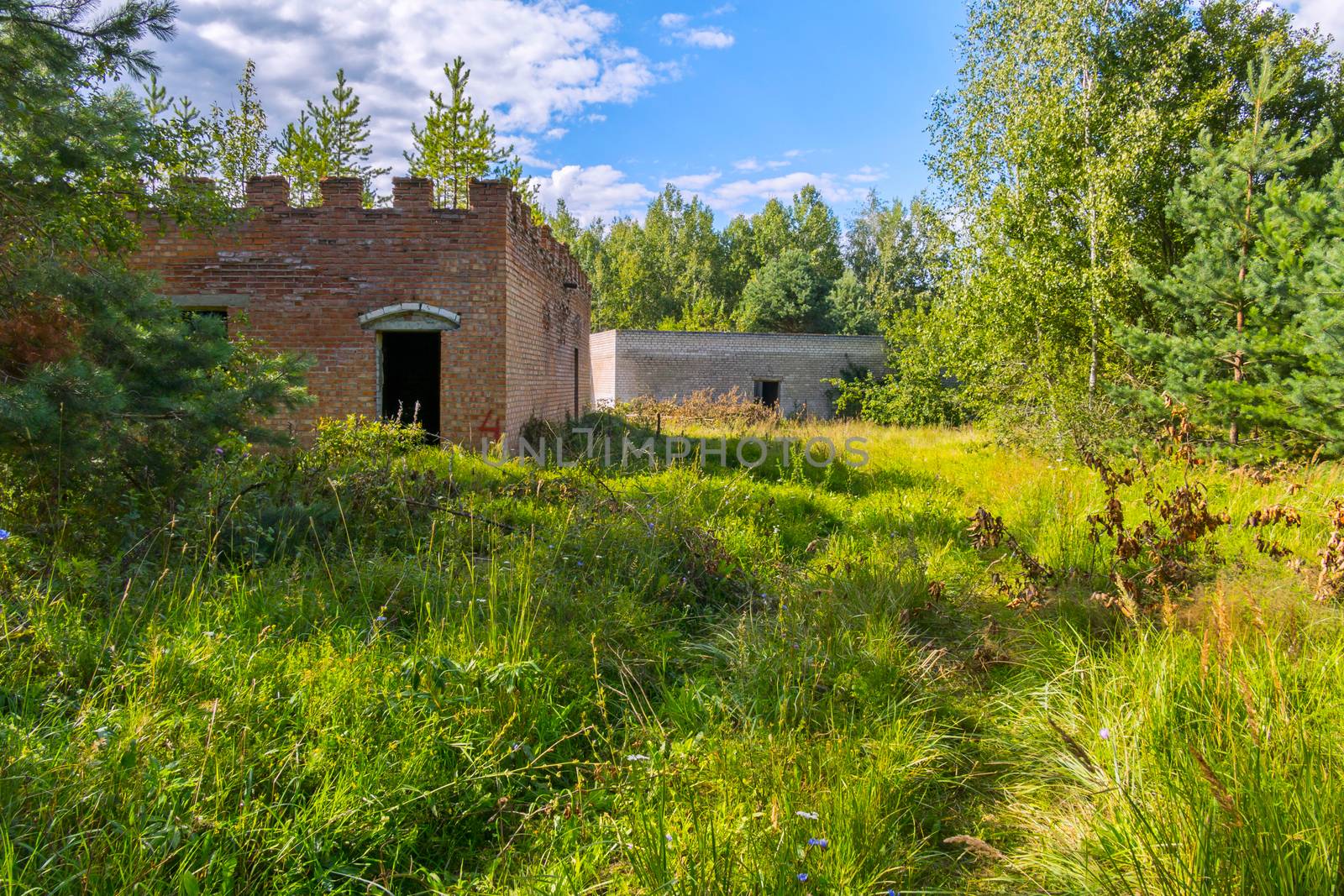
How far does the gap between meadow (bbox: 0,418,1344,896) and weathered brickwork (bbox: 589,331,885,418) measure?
70.9ft

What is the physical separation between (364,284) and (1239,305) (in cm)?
1216

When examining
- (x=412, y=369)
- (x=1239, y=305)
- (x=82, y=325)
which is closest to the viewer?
(x=82, y=325)

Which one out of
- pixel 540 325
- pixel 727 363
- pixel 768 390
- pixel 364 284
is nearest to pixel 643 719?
pixel 364 284

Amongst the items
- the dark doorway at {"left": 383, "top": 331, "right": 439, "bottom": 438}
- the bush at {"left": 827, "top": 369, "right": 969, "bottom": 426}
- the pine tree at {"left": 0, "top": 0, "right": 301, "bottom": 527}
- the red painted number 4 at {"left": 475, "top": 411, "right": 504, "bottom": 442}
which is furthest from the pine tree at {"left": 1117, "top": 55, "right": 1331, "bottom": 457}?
the dark doorway at {"left": 383, "top": 331, "right": 439, "bottom": 438}

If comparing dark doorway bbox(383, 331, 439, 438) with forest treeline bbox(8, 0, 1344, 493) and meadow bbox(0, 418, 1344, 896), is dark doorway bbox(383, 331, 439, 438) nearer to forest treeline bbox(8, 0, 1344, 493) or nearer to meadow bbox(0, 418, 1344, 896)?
forest treeline bbox(8, 0, 1344, 493)

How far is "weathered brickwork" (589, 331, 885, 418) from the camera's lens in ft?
87.8

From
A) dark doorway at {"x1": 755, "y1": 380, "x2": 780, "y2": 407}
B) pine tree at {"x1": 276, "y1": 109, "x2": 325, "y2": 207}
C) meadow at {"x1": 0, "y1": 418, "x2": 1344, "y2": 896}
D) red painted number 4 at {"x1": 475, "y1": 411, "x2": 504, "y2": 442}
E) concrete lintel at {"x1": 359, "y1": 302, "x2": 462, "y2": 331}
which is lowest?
meadow at {"x1": 0, "y1": 418, "x2": 1344, "y2": 896}

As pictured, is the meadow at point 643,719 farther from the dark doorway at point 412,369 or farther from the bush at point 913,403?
the bush at point 913,403

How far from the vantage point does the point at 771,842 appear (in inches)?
86.7

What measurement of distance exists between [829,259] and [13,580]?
48.9 meters

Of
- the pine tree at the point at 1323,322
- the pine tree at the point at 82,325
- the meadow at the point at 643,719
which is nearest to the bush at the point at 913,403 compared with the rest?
the pine tree at the point at 1323,322

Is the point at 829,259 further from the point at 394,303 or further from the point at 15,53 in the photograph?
the point at 15,53

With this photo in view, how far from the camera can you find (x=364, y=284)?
400 inches

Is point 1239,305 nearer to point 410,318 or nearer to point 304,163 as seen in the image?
point 410,318
